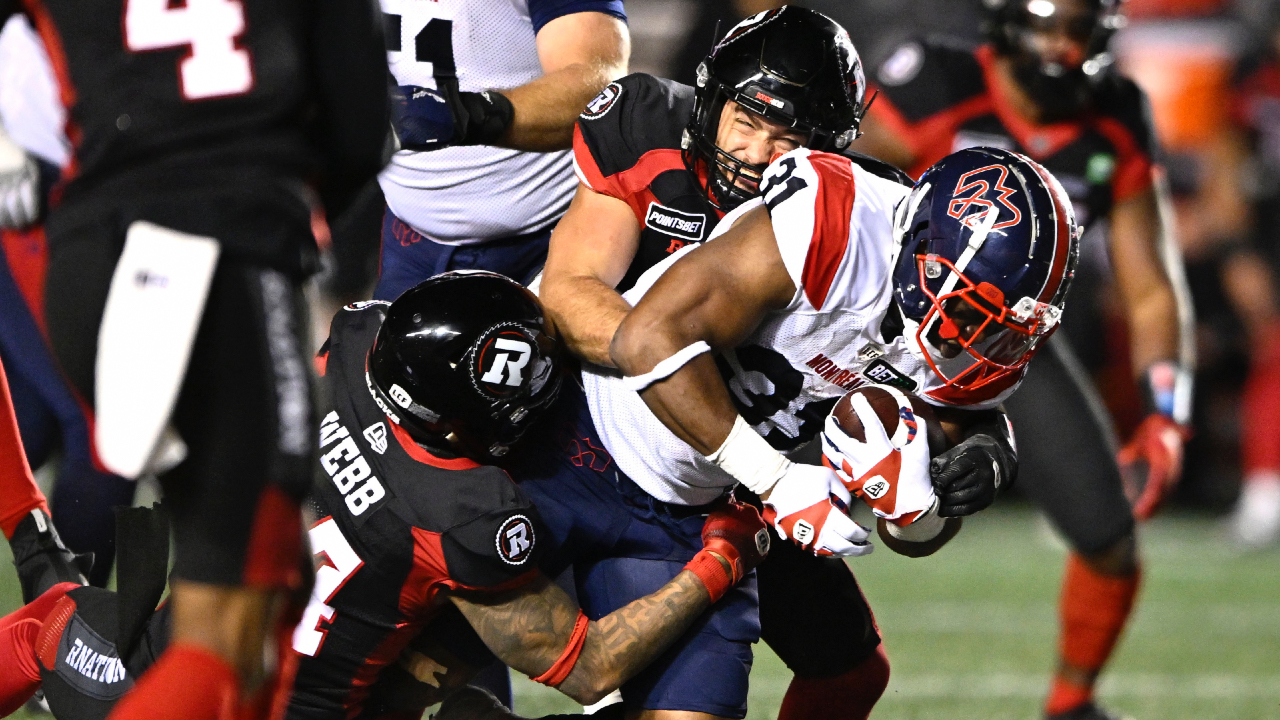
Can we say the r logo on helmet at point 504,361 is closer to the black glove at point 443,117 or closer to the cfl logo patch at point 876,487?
the black glove at point 443,117

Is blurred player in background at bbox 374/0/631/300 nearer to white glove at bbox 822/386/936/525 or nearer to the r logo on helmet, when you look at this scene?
the r logo on helmet

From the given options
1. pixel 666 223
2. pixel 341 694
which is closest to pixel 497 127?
pixel 666 223

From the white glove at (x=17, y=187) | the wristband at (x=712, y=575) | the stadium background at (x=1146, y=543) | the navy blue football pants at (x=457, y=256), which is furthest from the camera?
the stadium background at (x=1146, y=543)

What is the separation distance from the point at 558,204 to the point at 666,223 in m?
0.64

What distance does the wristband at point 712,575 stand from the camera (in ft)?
9.83

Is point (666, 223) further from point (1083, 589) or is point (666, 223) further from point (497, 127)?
point (1083, 589)

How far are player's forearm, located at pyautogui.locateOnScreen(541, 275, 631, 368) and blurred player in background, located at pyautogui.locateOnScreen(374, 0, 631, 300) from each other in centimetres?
47

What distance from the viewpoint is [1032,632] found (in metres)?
6.34

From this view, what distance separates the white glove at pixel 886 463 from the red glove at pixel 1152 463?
1848mm

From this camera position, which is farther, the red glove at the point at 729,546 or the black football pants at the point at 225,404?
the red glove at the point at 729,546

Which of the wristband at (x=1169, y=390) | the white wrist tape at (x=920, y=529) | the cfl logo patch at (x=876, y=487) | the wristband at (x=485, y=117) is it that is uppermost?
the wristband at (x=485, y=117)

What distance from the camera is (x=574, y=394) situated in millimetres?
3264

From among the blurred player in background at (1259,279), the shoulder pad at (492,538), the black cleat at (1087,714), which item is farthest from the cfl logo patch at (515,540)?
the blurred player in background at (1259,279)

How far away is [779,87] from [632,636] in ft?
3.95
